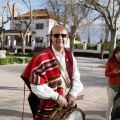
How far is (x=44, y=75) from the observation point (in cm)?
243

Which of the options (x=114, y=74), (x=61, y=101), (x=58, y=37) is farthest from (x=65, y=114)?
(x=114, y=74)

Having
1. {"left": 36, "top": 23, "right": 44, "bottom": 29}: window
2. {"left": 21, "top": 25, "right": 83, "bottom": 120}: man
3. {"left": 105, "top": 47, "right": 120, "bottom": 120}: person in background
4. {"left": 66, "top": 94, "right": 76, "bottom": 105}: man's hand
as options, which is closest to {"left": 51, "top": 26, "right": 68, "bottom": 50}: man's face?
{"left": 21, "top": 25, "right": 83, "bottom": 120}: man

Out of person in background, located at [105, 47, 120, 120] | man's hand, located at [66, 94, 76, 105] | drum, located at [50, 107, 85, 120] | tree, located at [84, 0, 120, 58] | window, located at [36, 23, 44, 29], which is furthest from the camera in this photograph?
window, located at [36, 23, 44, 29]

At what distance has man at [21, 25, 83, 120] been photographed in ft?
7.92

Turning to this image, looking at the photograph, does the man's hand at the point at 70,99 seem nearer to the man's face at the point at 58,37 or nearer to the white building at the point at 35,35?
the man's face at the point at 58,37

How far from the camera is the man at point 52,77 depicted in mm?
2414

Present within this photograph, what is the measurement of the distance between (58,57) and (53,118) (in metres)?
0.64

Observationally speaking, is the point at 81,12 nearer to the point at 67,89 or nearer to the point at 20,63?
the point at 20,63

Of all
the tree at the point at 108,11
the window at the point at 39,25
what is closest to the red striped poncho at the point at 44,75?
the tree at the point at 108,11

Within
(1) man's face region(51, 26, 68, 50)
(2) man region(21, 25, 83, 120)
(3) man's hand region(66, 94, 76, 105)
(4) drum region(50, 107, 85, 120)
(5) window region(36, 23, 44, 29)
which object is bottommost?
(4) drum region(50, 107, 85, 120)

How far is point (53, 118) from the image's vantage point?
239 centimetres

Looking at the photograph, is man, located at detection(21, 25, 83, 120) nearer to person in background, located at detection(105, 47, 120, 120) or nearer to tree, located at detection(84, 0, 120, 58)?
Answer: person in background, located at detection(105, 47, 120, 120)

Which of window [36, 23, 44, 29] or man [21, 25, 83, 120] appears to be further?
window [36, 23, 44, 29]

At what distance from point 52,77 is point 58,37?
44 cm
